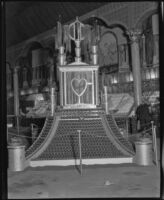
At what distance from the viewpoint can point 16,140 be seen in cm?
758

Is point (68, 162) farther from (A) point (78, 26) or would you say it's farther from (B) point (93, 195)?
(A) point (78, 26)

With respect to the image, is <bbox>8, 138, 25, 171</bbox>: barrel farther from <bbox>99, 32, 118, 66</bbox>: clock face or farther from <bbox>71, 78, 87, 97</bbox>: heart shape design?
<bbox>99, 32, 118, 66</bbox>: clock face

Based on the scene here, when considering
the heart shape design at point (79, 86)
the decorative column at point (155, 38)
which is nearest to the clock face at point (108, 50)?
the decorative column at point (155, 38)

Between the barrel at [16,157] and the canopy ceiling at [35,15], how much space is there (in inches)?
448

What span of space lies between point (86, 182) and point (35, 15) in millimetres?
16798

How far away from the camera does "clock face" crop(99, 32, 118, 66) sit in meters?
17.0

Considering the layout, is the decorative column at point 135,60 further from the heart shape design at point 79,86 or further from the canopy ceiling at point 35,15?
the heart shape design at point 79,86

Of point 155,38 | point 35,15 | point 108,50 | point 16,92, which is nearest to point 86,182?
point 155,38

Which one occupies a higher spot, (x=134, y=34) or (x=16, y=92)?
(x=134, y=34)

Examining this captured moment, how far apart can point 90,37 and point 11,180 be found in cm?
642

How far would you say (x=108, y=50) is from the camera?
17.4 m

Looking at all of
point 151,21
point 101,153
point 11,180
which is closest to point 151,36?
point 151,21

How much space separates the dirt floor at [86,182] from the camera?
192 inches

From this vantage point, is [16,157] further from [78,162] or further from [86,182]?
[86,182]
